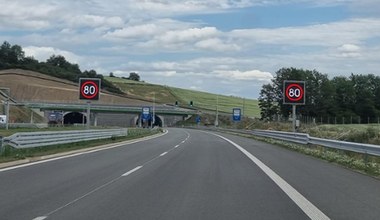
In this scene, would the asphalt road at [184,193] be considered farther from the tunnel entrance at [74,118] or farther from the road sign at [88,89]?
the tunnel entrance at [74,118]

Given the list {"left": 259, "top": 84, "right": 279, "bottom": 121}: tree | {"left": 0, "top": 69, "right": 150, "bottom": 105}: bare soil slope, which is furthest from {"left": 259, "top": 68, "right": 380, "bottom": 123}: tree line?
{"left": 0, "top": 69, "right": 150, "bottom": 105}: bare soil slope

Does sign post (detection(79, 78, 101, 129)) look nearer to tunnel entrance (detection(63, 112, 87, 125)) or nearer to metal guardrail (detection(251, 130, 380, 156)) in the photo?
metal guardrail (detection(251, 130, 380, 156))

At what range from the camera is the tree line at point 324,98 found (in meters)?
147

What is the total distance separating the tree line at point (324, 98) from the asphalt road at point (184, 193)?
12644 cm

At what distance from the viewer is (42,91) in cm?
15562

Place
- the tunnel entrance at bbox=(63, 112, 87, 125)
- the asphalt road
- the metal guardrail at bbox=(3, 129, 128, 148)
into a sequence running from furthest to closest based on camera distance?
the tunnel entrance at bbox=(63, 112, 87, 125) → the metal guardrail at bbox=(3, 129, 128, 148) → the asphalt road

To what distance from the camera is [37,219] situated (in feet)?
28.0

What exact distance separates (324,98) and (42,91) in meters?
81.3

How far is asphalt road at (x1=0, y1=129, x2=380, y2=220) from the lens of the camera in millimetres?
9266

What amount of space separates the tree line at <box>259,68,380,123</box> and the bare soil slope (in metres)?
41.1

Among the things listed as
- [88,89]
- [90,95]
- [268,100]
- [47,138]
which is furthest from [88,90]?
[268,100]

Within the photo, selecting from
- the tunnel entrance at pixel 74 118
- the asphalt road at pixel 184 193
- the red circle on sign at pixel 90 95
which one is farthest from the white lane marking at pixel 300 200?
the tunnel entrance at pixel 74 118

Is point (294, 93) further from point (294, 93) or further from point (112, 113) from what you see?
point (112, 113)

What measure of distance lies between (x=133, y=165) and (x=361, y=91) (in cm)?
14699
